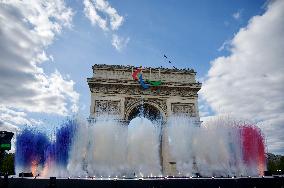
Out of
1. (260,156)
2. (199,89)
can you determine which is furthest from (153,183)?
(199,89)

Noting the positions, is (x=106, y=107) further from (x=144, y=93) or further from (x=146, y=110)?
(x=146, y=110)

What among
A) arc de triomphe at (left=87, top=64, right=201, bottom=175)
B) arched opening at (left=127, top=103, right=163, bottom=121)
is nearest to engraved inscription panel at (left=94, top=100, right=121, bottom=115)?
arc de triomphe at (left=87, top=64, right=201, bottom=175)

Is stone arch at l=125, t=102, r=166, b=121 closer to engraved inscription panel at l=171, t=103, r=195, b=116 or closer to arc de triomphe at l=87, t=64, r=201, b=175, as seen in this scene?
arc de triomphe at l=87, t=64, r=201, b=175

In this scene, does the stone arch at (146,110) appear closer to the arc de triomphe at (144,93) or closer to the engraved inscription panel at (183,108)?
the arc de triomphe at (144,93)

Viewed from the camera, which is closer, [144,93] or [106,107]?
[106,107]

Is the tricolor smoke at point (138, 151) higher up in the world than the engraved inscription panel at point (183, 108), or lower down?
lower down

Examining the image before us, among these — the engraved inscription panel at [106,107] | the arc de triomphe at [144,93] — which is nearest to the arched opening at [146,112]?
the arc de triomphe at [144,93]

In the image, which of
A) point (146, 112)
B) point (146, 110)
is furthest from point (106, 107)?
point (146, 112)

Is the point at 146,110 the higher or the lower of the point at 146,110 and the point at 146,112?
the higher
